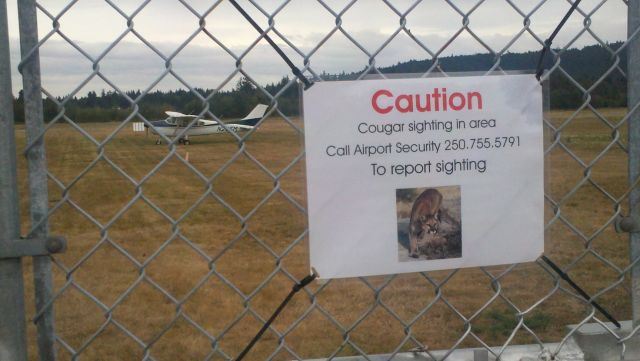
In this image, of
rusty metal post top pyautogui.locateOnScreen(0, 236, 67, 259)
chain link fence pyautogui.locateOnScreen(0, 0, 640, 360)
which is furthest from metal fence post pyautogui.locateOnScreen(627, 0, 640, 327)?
rusty metal post top pyautogui.locateOnScreen(0, 236, 67, 259)

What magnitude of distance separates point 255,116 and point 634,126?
0.95 m

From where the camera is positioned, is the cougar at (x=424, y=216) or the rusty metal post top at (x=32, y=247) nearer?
the rusty metal post top at (x=32, y=247)

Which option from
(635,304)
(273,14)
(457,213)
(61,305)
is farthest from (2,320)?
(61,305)

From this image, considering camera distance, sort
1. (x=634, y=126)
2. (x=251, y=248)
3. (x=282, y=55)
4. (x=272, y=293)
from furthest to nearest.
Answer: (x=251, y=248) < (x=272, y=293) < (x=634, y=126) < (x=282, y=55)

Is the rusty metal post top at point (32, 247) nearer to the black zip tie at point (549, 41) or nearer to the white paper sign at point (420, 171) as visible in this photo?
the white paper sign at point (420, 171)

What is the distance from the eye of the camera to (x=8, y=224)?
52.2 inches

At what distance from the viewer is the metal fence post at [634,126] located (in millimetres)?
1637

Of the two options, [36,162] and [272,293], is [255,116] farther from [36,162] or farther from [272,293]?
[272,293]

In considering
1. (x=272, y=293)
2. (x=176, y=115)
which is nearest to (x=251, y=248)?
(x=272, y=293)

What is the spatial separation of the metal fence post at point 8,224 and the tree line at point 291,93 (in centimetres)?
4

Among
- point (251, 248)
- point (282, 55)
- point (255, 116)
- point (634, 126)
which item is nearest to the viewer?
point (282, 55)

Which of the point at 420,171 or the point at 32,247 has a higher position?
the point at 420,171

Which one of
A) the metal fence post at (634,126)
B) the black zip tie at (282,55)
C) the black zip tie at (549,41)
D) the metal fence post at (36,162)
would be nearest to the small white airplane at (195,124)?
the black zip tie at (282,55)

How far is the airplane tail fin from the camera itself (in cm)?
150
